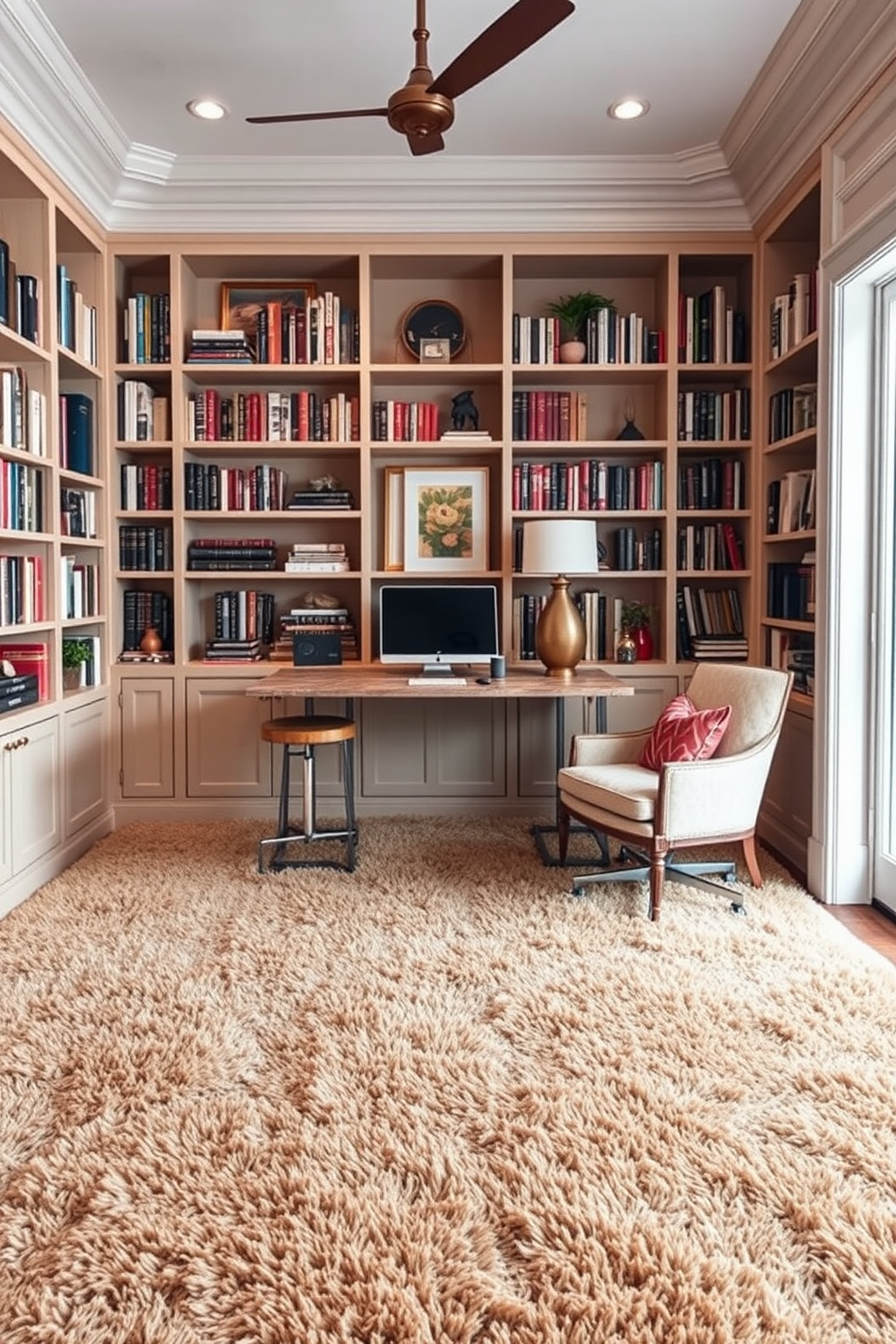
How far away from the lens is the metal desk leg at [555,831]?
3.49 meters

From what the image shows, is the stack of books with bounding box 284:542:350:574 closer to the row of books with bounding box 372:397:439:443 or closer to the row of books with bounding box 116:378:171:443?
the row of books with bounding box 372:397:439:443

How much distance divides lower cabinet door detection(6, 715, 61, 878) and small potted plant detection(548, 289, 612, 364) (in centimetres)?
282

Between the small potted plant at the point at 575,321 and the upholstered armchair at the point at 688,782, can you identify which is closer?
the upholstered armchair at the point at 688,782

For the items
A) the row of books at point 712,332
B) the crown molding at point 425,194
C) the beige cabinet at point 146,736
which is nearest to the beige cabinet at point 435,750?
the beige cabinet at point 146,736

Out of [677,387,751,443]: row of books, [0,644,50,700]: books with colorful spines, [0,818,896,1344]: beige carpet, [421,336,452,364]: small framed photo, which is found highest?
[421,336,452,364]: small framed photo

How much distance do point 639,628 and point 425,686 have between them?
4.45 feet

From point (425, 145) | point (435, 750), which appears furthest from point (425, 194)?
point (435, 750)

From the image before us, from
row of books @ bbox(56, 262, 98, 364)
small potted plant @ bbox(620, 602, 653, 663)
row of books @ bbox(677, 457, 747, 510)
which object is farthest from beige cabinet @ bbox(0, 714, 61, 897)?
row of books @ bbox(677, 457, 747, 510)

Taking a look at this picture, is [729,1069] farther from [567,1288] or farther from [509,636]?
[509,636]

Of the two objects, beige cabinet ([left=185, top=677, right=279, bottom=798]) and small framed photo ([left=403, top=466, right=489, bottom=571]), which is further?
small framed photo ([left=403, top=466, right=489, bottom=571])

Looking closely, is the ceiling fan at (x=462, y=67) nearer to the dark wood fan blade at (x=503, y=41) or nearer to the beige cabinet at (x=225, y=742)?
the dark wood fan blade at (x=503, y=41)

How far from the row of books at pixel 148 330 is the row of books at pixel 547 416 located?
1.69 metres

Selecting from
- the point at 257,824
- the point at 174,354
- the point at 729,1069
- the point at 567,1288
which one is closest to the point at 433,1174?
the point at 567,1288

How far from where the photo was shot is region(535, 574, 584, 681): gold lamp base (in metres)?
3.70
